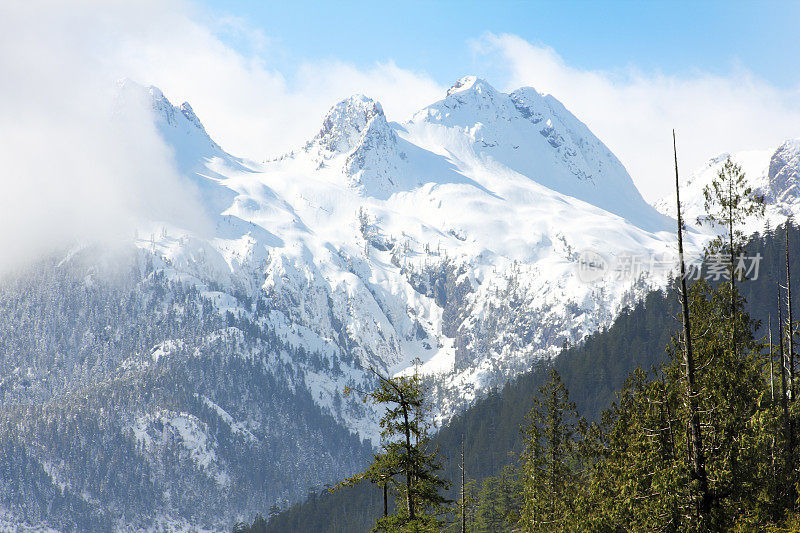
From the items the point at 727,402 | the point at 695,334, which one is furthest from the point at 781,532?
the point at 695,334

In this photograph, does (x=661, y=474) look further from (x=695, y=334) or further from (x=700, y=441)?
(x=695, y=334)

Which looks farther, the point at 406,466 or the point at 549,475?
the point at 549,475

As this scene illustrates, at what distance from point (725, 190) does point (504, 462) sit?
169517 millimetres

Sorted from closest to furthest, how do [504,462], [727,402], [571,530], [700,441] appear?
[700,441] → [727,402] → [571,530] → [504,462]

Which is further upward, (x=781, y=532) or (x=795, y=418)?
(x=795, y=418)

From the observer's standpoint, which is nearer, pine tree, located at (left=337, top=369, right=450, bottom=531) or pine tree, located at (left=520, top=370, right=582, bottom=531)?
pine tree, located at (left=337, top=369, right=450, bottom=531)

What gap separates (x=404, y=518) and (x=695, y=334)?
45.0ft

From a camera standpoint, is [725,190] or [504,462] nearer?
[725,190]

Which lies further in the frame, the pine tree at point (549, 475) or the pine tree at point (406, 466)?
the pine tree at point (549, 475)

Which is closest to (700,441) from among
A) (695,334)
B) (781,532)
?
(781,532)

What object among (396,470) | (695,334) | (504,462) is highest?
(695,334)

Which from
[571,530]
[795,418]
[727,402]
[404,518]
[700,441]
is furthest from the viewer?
[571,530]

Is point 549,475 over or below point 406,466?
below

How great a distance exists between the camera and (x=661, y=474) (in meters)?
22.3
